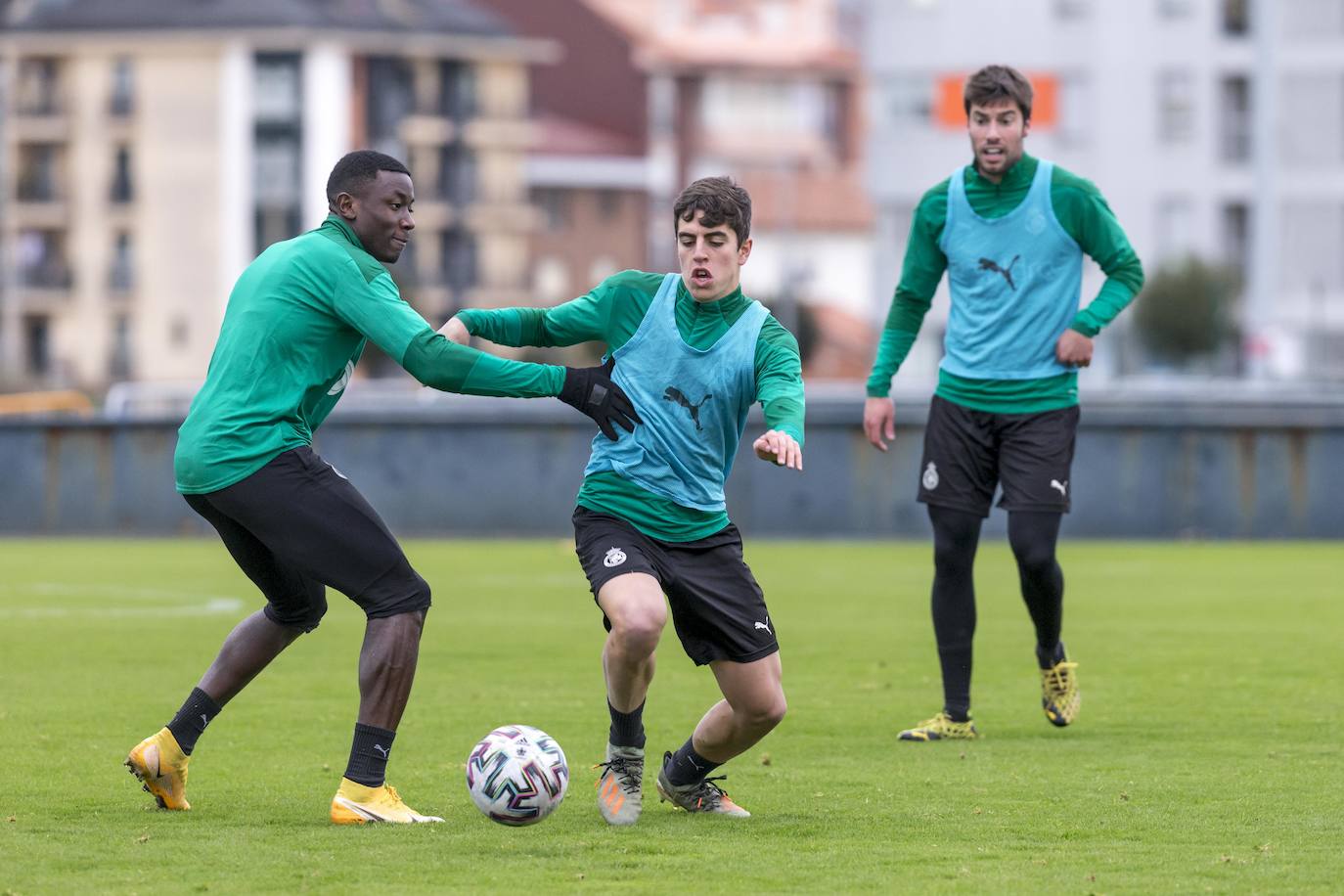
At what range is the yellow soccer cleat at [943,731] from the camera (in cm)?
952

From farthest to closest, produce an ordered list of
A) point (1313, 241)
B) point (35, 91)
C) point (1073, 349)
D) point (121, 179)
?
point (35, 91) → point (121, 179) → point (1313, 241) → point (1073, 349)

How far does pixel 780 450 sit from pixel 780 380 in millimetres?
546

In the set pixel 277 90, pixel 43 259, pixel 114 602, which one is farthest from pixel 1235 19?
pixel 114 602

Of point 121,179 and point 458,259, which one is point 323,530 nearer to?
point 121,179

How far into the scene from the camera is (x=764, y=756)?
909 centimetres

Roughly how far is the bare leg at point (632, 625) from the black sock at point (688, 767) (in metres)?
0.35

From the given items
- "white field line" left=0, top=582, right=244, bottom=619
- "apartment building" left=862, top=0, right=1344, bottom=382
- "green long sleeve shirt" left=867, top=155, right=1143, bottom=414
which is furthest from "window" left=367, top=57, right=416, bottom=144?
"green long sleeve shirt" left=867, top=155, right=1143, bottom=414

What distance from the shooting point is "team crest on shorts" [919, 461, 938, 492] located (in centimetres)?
981

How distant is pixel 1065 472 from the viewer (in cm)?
974

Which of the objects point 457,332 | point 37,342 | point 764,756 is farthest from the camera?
point 37,342

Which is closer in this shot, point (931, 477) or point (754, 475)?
point (931, 477)

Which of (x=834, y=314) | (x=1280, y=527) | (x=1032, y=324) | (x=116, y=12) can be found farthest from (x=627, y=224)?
(x=1032, y=324)

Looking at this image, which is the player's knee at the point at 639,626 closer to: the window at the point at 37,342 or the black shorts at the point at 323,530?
the black shorts at the point at 323,530

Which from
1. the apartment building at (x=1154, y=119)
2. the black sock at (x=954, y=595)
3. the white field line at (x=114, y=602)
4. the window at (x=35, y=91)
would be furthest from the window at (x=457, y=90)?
the black sock at (x=954, y=595)
